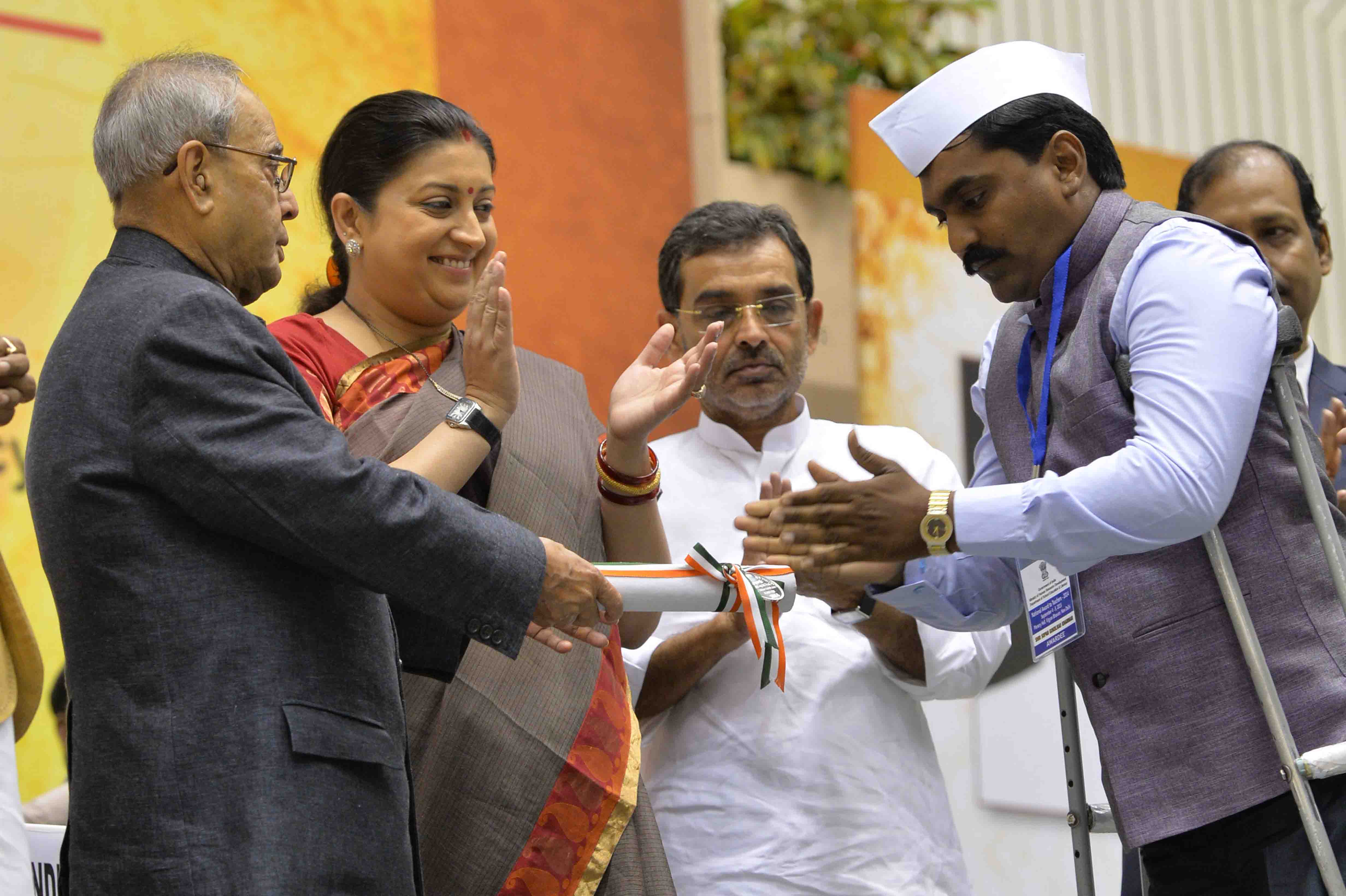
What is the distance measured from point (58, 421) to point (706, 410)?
1.68 metres

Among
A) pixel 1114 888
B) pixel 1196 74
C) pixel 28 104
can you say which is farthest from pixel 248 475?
pixel 1196 74

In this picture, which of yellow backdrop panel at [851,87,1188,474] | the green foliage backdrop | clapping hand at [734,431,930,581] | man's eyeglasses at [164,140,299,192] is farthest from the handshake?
the green foliage backdrop

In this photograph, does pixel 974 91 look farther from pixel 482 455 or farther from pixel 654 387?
pixel 482 455

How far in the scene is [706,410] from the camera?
132 inches

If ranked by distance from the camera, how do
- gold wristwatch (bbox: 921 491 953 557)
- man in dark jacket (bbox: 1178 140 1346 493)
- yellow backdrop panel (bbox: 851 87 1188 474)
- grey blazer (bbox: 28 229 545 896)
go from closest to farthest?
1. grey blazer (bbox: 28 229 545 896)
2. gold wristwatch (bbox: 921 491 953 557)
3. man in dark jacket (bbox: 1178 140 1346 493)
4. yellow backdrop panel (bbox: 851 87 1188 474)

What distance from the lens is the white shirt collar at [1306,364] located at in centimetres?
364

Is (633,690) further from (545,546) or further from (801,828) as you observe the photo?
(545,546)

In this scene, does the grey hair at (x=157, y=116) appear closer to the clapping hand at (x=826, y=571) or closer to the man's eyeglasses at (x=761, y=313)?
the clapping hand at (x=826, y=571)

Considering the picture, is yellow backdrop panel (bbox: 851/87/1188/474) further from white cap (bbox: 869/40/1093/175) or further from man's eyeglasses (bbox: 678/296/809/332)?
white cap (bbox: 869/40/1093/175)

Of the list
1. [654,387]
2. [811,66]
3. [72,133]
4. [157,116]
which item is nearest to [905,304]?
[811,66]

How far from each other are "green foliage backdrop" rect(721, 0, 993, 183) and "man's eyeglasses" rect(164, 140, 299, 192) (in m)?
3.88

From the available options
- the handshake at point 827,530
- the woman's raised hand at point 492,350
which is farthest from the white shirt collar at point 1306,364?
the woman's raised hand at point 492,350

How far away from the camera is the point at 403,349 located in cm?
263

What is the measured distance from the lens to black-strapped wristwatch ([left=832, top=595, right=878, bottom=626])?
2.77 metres
